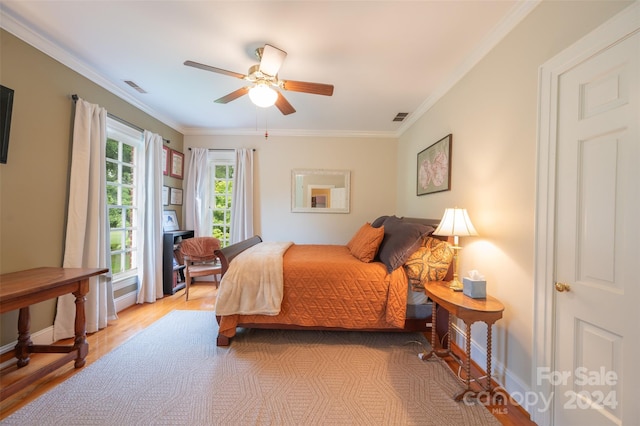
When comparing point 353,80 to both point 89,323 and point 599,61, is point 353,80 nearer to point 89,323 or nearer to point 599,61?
point 599,61

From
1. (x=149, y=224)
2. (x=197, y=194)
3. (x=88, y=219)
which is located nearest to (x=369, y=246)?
(x=88, y=219)

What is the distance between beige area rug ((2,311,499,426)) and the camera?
1.49 m

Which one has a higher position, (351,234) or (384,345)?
(351,234)

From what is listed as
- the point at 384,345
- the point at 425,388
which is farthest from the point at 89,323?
the point at 425,388

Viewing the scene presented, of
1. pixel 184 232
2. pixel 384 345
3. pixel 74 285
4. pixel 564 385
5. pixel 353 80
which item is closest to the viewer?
pixel 564 385

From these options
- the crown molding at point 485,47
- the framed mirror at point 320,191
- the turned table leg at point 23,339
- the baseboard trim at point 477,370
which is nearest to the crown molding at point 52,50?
the turned table leg at point 23,339

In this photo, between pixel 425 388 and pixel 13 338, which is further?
pixel 13 338

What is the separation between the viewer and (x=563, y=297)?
1351 mm

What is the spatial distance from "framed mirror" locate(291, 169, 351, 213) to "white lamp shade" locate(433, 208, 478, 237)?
2428 mm

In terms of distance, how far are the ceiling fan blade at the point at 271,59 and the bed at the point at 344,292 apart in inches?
63.1

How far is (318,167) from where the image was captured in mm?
4340

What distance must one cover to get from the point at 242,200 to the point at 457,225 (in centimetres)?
330

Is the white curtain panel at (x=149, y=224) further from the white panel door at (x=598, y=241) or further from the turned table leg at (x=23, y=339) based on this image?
the white panel door at (x=598, y=241)

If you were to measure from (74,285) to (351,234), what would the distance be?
3.45m
